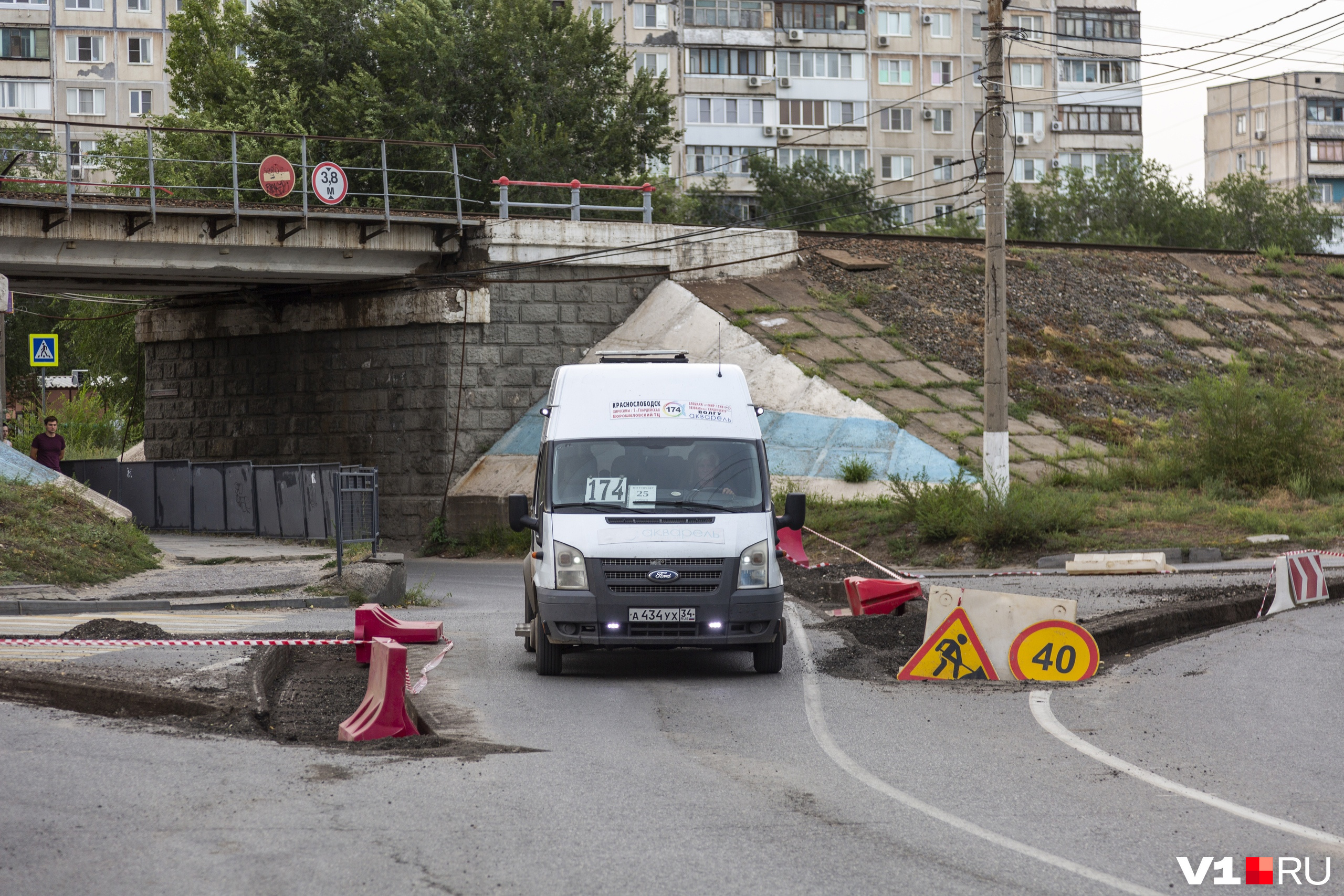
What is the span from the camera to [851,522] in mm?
25125

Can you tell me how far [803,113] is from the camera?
244ft

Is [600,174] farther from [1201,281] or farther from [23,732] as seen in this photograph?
→ [23,732]

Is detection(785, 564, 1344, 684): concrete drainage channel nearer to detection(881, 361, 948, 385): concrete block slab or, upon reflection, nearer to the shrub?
the shrub

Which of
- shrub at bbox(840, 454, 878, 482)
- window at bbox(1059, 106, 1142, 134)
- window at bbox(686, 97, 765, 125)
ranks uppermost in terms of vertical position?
window at bbox(1059, 106, 1142, 134)

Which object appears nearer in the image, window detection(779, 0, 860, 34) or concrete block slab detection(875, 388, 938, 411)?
concrete block slab detection(875, 388, 938, 411)

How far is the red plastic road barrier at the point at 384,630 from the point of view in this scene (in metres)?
12.6

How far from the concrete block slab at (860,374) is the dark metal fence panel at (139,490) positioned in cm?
1451

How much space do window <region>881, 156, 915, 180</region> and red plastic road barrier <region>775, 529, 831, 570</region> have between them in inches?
2320

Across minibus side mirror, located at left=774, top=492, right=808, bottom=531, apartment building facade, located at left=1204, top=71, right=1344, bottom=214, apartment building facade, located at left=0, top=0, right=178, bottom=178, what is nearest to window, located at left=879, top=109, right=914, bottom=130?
apartment building facade, located at left=1204, top=71, right=1344, bottom=214

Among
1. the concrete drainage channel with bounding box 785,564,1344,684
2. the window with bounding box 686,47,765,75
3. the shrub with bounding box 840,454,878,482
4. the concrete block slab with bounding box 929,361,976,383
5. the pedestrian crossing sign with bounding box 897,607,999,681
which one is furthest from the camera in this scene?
the window with bounding box 686,47,765,75

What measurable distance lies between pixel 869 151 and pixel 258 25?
4018 cm

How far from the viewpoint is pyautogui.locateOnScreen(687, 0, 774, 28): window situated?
240 feet

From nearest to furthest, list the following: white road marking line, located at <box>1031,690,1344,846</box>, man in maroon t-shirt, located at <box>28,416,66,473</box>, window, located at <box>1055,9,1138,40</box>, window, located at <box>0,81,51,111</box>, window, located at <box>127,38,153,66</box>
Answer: white road marking line, located at <box>1031,690,1344,846</box> < man in maroon t-shirt, located at <box>28,416,66,473</box> < window, located at <box>0,81,51,111</box> < window, located at <box>127,38,153,66</box> < window, located at <box>1055,9,1138,40</box>

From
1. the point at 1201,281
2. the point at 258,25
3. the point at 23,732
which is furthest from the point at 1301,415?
the point at 258,25
